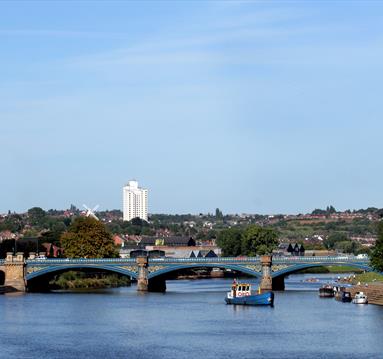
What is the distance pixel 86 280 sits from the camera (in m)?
158

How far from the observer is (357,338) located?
287ft

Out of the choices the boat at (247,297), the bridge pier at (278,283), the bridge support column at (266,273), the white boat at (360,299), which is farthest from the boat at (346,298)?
the bridge pier at (278,283)

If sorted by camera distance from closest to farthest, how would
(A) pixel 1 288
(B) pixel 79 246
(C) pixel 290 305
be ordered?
(C) pixel 290 305 < (A) pixel 1 288 < (B) pixel 79 246

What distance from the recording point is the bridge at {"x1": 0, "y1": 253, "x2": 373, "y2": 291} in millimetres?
141250

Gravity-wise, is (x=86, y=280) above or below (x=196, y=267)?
below

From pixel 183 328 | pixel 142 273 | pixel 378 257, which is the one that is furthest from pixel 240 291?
pixel 183 328

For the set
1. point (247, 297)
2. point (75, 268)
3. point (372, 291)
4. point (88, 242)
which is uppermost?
point (88, 242)

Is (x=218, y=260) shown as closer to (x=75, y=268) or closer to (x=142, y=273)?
(x=142, y=273)

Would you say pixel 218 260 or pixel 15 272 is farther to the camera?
pixel 15 272

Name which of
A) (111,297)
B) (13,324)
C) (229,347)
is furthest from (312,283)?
(229,347)

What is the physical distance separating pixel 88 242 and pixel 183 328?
222 feet

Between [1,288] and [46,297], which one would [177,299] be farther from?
[1,288]

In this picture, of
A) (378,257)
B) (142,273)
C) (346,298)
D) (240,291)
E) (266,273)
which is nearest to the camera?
(240,291)

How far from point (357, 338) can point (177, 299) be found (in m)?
42.2
